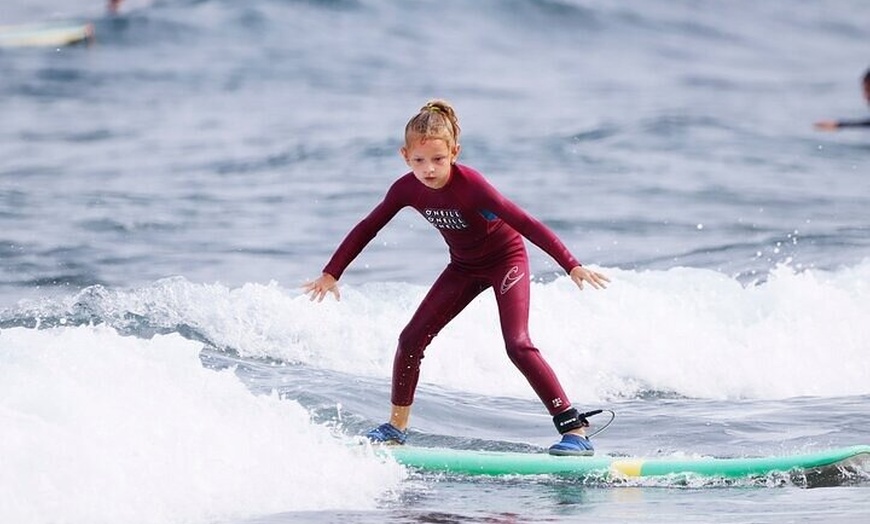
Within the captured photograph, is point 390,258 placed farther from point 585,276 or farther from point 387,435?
point 585,276

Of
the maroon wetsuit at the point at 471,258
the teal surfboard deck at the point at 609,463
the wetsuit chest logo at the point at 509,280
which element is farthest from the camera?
the wetsuit chest logo at the point at 509,280

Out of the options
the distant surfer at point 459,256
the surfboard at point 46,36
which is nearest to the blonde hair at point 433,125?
the distant surfer at point 459,256

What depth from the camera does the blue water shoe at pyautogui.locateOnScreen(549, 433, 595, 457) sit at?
7211mm

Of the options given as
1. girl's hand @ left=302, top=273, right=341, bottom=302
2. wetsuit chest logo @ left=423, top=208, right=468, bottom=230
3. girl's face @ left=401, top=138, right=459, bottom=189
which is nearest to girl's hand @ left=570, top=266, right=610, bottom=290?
wetsuit chest logo @ left=423, top=208, right=468, bottom=230

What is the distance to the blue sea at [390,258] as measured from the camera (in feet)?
21.3

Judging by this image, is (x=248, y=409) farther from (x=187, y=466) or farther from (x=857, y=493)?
(x=857, y=493)

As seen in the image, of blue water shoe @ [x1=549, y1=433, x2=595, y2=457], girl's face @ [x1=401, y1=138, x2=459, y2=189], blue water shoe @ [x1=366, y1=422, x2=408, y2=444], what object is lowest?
blue water shoe @ [x1=366, y1=422, x2=408, y2=444]

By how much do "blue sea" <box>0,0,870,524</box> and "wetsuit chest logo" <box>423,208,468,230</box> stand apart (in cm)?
106

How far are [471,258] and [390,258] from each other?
624 centimetres

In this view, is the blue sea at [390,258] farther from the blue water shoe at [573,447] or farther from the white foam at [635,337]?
the blue water shoe at [573,447]

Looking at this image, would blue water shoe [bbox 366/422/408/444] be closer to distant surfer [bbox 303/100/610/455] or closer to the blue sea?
distant surfer [bbox 303/100/610/455]

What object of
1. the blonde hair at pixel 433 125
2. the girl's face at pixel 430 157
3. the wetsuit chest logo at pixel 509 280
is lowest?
the wetsuit chest logo at pixel 509 280

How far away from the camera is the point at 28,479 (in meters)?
5.74

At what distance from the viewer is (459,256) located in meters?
7.42
